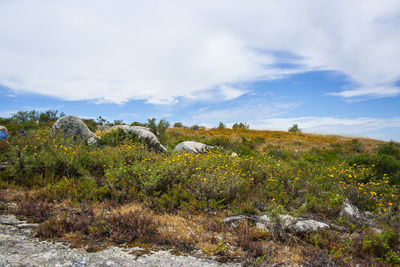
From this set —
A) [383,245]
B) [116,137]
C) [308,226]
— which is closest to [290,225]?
[308,226]

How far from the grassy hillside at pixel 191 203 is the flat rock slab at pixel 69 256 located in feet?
0.76

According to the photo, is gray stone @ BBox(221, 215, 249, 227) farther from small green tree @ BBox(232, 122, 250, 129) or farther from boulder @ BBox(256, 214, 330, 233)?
small green tree @ BBox(232, 122, 250, 129)

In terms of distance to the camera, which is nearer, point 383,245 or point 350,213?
point 383,245

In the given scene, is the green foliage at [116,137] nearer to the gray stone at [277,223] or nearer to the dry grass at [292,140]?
the dry grass at [292,140]

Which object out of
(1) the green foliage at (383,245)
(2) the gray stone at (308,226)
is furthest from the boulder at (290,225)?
(1) the green foliage at (383,245)

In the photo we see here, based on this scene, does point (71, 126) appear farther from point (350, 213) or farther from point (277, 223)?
point (350, 213)

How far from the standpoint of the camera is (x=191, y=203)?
18.8 ft

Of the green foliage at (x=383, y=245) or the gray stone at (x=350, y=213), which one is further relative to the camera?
the gray stone at (x=350, y=213)

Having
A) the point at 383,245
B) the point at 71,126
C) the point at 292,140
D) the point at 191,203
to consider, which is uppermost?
the point at 71,126

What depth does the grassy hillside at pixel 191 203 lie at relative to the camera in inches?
164

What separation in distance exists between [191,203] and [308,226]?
8.63 ft

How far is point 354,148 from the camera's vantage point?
62.1 ft

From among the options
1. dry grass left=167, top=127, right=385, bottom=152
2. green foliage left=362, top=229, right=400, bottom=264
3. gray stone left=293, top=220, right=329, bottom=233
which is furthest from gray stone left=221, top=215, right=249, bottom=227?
dry grass left=167, top=127, right=385, bottom=152

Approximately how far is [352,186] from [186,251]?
5.61 metres
